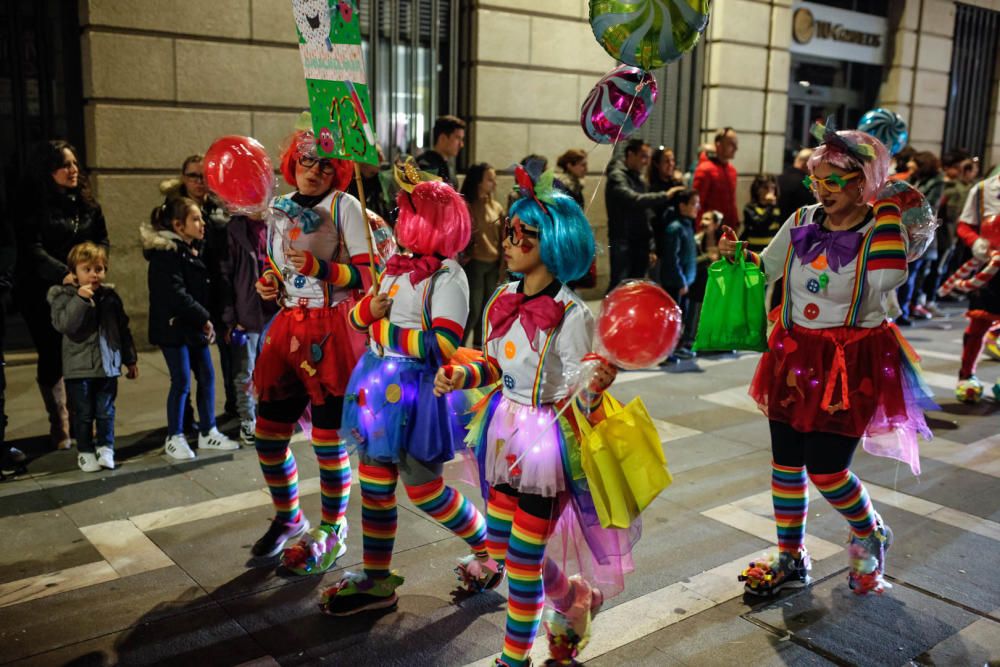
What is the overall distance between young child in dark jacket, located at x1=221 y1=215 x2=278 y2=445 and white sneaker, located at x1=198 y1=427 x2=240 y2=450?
5.1 inches

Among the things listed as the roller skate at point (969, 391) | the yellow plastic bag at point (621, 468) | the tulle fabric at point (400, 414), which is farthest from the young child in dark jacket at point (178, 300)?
the roller skate at point (969, 391)

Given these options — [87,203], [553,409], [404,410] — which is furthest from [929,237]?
[87,203]

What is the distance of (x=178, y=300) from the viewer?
5.63m

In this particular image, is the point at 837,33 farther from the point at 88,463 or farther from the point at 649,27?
the point at 88,463

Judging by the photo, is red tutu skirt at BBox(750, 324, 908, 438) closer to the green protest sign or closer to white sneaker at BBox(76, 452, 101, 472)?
the green protest sign

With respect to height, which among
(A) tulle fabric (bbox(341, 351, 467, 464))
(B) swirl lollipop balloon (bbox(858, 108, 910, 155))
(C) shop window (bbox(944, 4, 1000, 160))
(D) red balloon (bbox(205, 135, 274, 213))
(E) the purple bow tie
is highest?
(C) shop window (bbox(944, 4, 1000, 160))

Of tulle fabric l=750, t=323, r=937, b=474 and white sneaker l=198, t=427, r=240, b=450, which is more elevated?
tulle fabric l=750, t=323, r=937, b=474

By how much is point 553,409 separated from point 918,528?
2.69 metres

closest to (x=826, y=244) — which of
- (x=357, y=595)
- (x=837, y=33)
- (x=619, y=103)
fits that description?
(x=619, y=103)

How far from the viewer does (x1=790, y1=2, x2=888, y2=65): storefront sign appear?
45.8 ft

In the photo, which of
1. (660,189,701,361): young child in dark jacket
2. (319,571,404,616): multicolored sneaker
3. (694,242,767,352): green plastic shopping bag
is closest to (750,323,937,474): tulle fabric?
(694,242,767,352): green plastic shopping bag

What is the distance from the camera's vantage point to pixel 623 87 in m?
3.48

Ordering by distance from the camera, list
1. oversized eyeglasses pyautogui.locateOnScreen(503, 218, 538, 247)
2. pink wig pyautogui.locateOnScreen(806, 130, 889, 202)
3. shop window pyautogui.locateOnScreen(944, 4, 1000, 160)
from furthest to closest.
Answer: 1. shop window pyautogui.locateOnScreen(944, 4, 1000, 160)
2. pink wig pyautogui.locateOnScreen(806, 130, 889, 202)
3. oversized eyeglasses pyautogui.locateOnScreen(503, 218, 538, 247)

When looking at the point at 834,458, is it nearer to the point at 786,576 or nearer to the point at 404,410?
the point at 786,576
